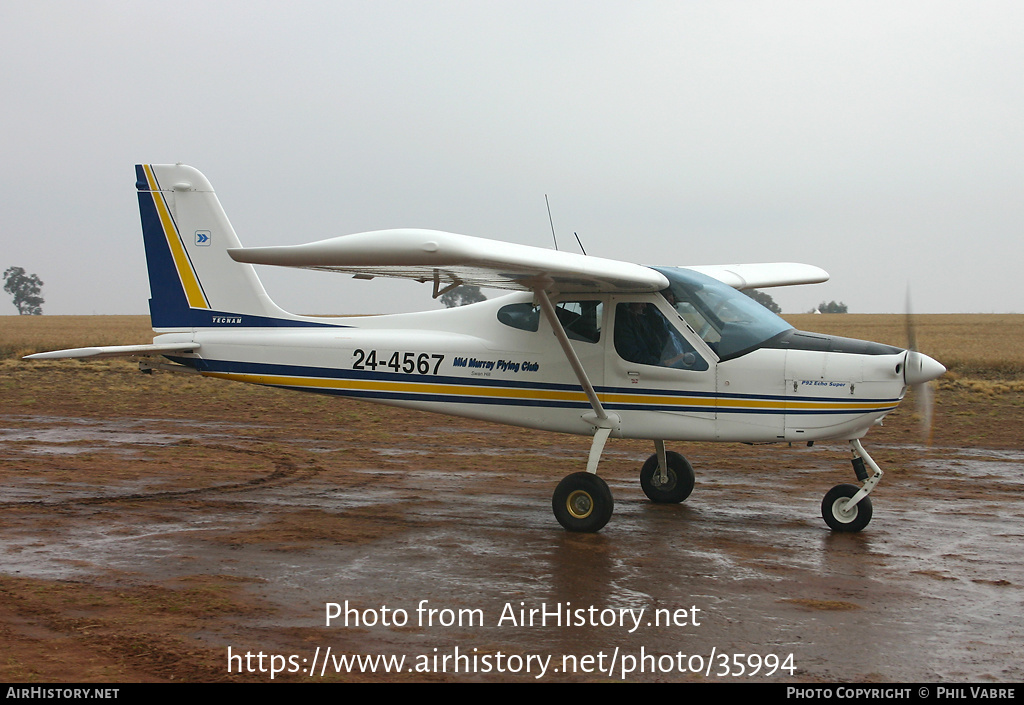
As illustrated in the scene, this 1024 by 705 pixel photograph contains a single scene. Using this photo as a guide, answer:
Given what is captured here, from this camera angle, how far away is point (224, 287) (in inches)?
416

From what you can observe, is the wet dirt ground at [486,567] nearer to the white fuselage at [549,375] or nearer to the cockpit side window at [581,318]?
the white fuselage at [549,375]

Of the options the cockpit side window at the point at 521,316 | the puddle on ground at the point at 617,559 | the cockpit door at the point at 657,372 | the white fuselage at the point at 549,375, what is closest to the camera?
the puddle on ground at the point at 617,559

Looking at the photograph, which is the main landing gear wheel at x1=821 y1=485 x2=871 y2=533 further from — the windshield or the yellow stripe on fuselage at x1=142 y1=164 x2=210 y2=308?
the yellow stripe on fuselage at x1=142 y1=164 x2=210 y2=308

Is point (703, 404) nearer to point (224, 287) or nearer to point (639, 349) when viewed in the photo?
point (639, 349)

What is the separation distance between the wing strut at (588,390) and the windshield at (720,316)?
1172mm

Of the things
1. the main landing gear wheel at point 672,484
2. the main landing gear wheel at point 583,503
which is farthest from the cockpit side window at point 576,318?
the main landing gear wheel at point 672,484

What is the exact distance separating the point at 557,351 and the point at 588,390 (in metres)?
0.72

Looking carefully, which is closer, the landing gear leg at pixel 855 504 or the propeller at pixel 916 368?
the propeller at pixel 916 368

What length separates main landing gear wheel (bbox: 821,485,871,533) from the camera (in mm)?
8531

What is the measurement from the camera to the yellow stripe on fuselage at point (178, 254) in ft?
34.8

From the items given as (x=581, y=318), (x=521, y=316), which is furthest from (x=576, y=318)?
(x=521, y=316)

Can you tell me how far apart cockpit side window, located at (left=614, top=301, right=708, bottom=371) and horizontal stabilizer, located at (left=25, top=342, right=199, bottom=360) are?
5.04 m

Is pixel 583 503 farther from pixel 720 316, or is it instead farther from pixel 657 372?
pixel 720 316
